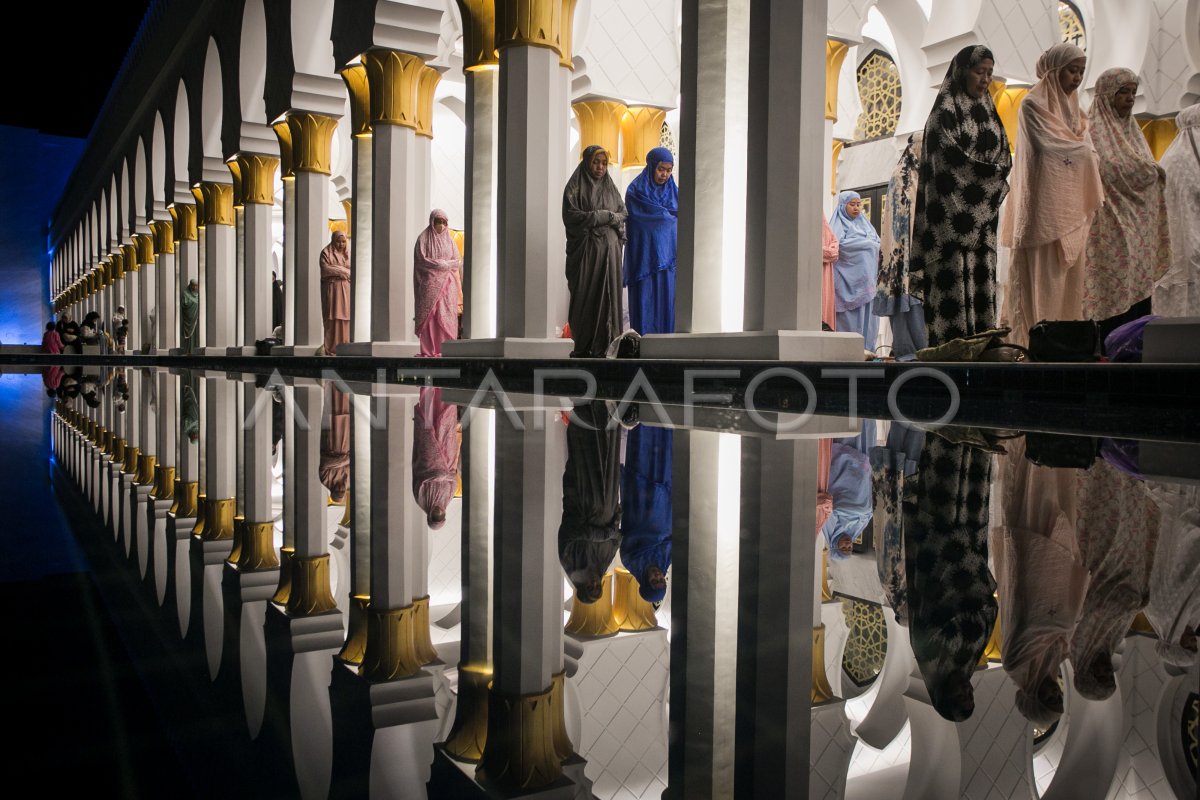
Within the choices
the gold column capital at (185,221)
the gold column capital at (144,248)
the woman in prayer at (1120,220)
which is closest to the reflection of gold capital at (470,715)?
the woman in prayer at (1120,220)

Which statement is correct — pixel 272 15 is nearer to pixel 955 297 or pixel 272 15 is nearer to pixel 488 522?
pixel 955 297

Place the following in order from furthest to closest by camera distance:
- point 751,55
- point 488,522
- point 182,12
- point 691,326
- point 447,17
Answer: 1. point 182,12
2. point 447,17
3. point 691,326
4. point 751,55
5. point 488,522

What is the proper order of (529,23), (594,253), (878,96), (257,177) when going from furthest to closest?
1. (257,177)
2. (878,96)
3. (594,253)
4. (529,23)

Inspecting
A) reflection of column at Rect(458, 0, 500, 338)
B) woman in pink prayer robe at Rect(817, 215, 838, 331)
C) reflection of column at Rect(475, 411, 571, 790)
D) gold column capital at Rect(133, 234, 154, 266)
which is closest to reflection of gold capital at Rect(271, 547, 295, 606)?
reflection of column at Rect(475, 411, 571, 790)

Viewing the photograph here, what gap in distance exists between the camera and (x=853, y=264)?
693 cm

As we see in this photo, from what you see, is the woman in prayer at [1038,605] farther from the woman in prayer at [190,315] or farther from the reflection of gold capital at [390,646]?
the woman in prayer at [190,315]

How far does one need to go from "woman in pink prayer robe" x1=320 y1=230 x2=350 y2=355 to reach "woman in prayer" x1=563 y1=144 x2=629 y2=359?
14.8 feet

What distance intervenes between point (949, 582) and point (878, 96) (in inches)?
450

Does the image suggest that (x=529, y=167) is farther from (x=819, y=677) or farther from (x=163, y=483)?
(x=819, y=677)

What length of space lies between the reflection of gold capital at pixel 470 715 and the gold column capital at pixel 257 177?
39.2 ft

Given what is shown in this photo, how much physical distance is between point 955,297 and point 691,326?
3.82 feet

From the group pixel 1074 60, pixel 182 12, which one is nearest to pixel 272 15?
pixel 182 12

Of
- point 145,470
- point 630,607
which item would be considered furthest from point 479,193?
point 630,607

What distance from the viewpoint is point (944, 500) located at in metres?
1.09
